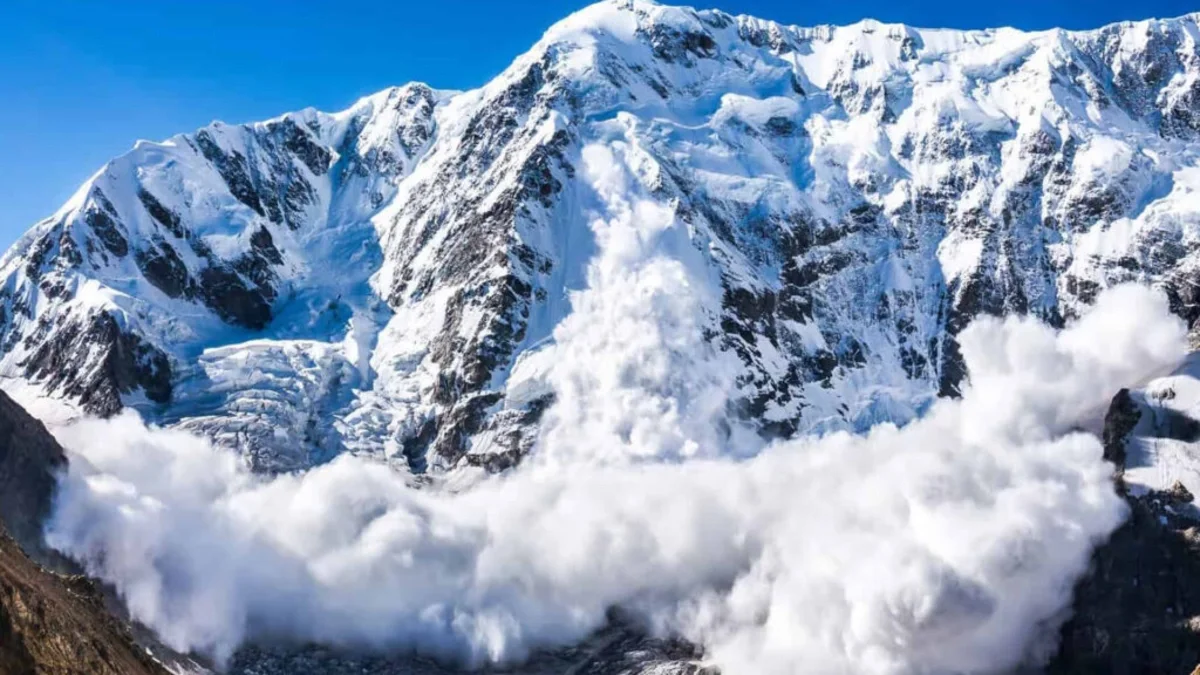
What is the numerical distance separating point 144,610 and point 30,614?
451 feet

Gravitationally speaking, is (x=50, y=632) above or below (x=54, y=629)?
below

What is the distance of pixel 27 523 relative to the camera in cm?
19725

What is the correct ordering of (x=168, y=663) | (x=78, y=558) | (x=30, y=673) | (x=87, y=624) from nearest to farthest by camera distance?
(x=30, y=673) → (x=87, y=624) → (x=168, y=663) → (x=78, y=558)

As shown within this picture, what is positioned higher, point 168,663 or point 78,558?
point 78,558

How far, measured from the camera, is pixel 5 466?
653ft

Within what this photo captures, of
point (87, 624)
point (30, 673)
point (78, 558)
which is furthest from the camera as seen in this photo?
point (78, 558)

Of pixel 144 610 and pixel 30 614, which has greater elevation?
pixel 144 610

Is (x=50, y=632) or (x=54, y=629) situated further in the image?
(x=54, y=629)

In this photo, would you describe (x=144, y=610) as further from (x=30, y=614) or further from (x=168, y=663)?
(x=30, y=614)

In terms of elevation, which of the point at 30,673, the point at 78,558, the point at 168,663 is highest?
the point at 78,558

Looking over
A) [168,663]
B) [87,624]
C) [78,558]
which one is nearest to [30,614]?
[87,624]

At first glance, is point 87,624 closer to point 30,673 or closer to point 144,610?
point 30,673

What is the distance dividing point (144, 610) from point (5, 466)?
2874cm

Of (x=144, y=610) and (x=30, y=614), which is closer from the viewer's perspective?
(x=30, y=614)
